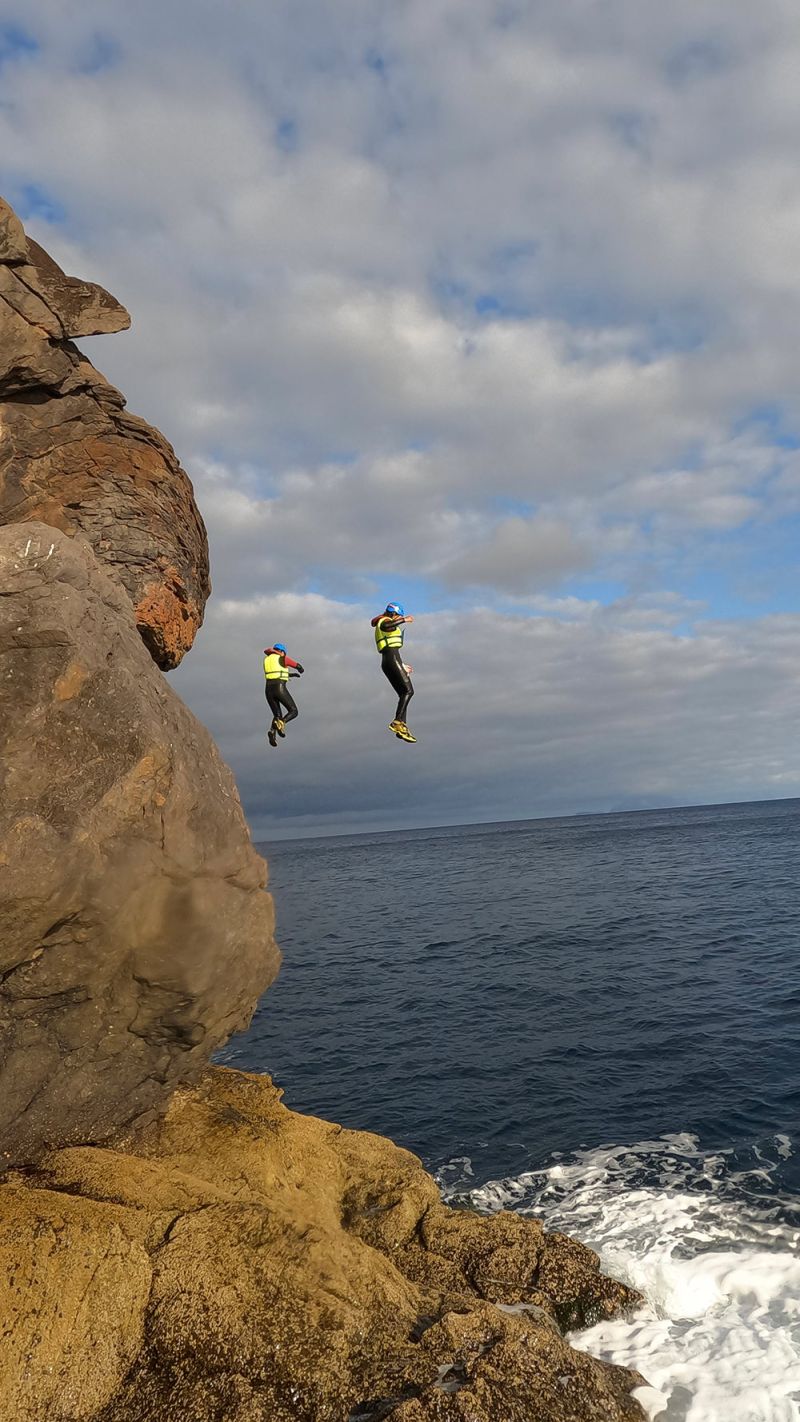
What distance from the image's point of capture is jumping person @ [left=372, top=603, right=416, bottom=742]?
18.3m

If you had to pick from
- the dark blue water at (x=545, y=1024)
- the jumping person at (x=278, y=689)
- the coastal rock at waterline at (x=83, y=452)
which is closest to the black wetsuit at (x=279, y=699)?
the jumping person at (x=278, y=689)

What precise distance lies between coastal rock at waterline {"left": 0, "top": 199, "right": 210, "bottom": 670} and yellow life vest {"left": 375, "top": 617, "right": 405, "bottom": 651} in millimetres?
5258

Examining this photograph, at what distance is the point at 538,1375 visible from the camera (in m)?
7.91

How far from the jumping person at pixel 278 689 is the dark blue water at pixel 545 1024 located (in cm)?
1019

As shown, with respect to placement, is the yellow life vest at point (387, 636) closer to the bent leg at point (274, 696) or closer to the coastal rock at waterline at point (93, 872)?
the bent leg at point (274, 696)

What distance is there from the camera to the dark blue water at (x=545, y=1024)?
59.2ft

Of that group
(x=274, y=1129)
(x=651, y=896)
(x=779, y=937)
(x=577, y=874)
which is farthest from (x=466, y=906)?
(x=274, y=1129)

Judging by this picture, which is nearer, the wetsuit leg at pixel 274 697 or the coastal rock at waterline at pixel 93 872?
the coastal rock at waterline at pixel 93 872

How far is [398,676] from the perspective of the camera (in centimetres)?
1880

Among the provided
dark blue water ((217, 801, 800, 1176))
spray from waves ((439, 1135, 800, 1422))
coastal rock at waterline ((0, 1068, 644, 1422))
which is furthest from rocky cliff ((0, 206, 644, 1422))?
dark blue water ((217, 801, 800, 1176))

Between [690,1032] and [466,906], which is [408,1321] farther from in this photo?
[466,906]

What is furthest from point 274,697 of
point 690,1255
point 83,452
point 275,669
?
point 690,1255

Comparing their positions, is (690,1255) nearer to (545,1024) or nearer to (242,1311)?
(242,1311)

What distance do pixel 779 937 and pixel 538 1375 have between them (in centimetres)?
3351
